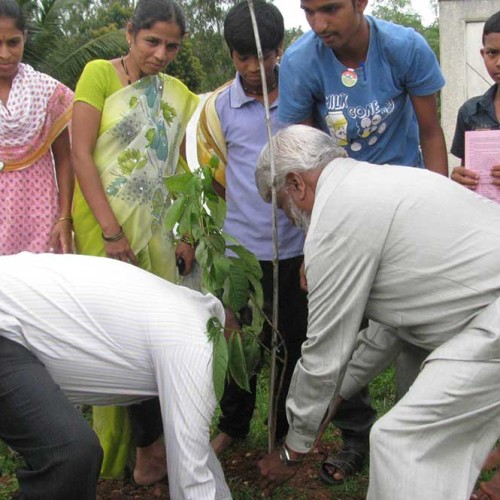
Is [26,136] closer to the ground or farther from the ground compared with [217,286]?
farther from the ground

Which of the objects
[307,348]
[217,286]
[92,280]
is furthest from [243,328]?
[92,280]

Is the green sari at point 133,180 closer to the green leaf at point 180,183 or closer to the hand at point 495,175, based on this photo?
the green leaf at point 180,183

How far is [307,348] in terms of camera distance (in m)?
2.52

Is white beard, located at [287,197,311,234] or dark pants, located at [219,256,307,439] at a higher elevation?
white beard, located at [287,197,311,234]

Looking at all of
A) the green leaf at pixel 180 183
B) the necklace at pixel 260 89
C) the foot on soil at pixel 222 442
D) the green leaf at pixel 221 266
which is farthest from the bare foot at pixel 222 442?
the necklace at pixel 260 89

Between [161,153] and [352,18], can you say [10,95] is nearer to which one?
[161,153]

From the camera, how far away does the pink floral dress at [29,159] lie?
10.6 feet

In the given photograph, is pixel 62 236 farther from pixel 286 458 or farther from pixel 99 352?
pixel 286 458

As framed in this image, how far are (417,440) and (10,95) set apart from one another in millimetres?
1954

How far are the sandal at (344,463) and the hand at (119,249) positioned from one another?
1097mm

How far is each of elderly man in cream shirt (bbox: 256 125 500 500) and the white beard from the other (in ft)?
0.19

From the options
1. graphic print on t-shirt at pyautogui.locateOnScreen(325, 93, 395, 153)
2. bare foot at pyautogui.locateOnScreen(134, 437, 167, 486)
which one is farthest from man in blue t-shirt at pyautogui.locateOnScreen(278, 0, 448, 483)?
bare foot at pyautogui.locateOnScreen(134, 437, 167, 486)

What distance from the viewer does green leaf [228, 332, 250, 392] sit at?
8.92 ft

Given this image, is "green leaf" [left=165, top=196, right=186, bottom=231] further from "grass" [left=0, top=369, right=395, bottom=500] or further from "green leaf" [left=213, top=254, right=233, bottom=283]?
"grass" [left=0, top=369, right=395, bottom=500]
